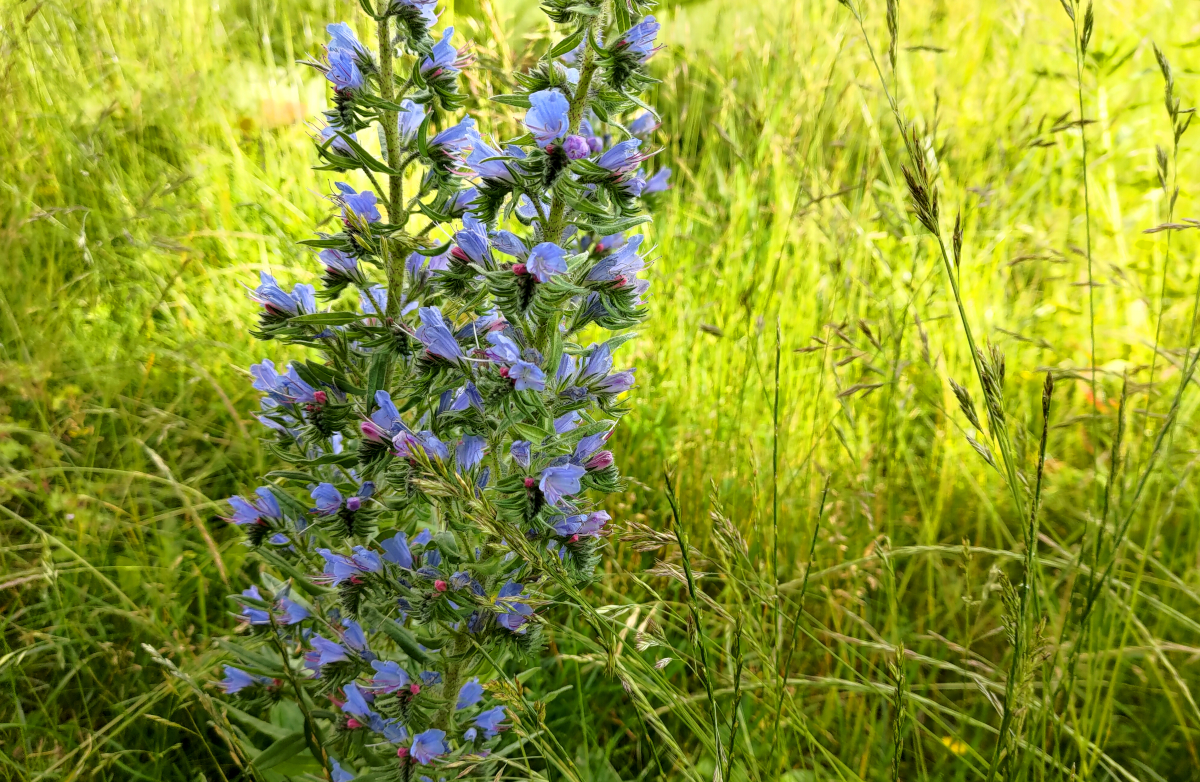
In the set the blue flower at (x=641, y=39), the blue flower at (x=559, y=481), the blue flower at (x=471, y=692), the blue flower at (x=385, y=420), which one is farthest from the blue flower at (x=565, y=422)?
the blue flower at (x=641, y=39)

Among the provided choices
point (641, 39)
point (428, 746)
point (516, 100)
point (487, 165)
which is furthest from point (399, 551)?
point (641, 39)

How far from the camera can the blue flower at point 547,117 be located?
1.21m

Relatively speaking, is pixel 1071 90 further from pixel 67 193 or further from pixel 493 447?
pixel 67 193

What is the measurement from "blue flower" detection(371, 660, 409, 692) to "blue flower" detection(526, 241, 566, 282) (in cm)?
67

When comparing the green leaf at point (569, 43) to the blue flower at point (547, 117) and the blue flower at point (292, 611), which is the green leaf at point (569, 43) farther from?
the blue flower at point (292, 611)

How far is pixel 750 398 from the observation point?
2.68 m

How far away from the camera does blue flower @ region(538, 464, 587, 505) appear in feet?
4.12

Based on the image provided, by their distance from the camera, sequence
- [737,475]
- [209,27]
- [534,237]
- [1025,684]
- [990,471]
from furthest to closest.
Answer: [209,27] → [990,471] → [737,475] → [534,237] → [1025,684]

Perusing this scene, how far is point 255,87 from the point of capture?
3.83 meters

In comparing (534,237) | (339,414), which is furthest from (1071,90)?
(339,414)

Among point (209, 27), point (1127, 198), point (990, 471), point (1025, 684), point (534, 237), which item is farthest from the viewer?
point (209, 27)

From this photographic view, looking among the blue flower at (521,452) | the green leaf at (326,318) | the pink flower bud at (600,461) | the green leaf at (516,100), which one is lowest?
the pink flower bud at (600,461)

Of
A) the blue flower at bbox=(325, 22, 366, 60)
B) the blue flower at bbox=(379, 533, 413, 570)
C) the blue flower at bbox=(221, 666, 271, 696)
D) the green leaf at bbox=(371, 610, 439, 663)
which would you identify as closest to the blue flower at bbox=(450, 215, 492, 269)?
the blue flower at bbox=(325, 22, 366, 60)

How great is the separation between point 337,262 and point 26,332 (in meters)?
1.63
